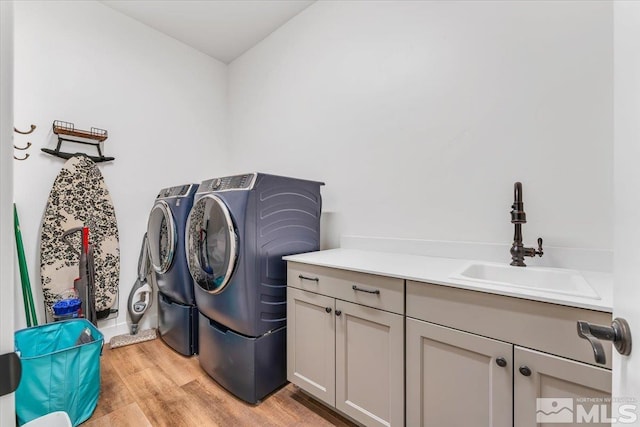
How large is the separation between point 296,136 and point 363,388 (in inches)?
82.6

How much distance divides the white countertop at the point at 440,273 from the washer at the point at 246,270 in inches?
8.7

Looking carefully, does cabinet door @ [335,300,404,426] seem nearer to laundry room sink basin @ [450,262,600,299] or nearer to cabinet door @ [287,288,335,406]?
cabinet door @ [287,288,335,406]

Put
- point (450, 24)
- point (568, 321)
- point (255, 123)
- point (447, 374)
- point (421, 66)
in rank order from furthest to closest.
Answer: point (255, 123)
point (421, 66)
point (450, 24)
point (447, 374)
point (568, 321)

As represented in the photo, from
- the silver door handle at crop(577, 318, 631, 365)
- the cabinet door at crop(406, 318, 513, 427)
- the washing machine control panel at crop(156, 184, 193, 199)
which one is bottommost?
the cabinet door at crop(406, 318, 513, 427)

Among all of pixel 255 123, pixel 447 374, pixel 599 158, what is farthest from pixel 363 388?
pixel 255 123

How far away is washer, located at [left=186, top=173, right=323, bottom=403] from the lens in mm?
1672

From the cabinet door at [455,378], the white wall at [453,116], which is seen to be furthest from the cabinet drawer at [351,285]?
the white wall at [453,116]

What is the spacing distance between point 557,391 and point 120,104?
356 centimetres

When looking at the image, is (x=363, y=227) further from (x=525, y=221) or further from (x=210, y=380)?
(x=210, y=380)

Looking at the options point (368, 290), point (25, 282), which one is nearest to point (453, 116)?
point (368, 290)

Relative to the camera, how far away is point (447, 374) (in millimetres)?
1130

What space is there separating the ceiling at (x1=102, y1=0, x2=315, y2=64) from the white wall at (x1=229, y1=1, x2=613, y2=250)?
0.25m

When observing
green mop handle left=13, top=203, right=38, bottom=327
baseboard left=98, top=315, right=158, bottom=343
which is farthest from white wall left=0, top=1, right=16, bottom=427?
baseboard left=98, top=315, right=158, bottom=343

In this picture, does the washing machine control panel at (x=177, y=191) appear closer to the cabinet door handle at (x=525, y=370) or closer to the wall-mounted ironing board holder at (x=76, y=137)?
the wall-mounted ironing board holder at (x=76, y=137)
